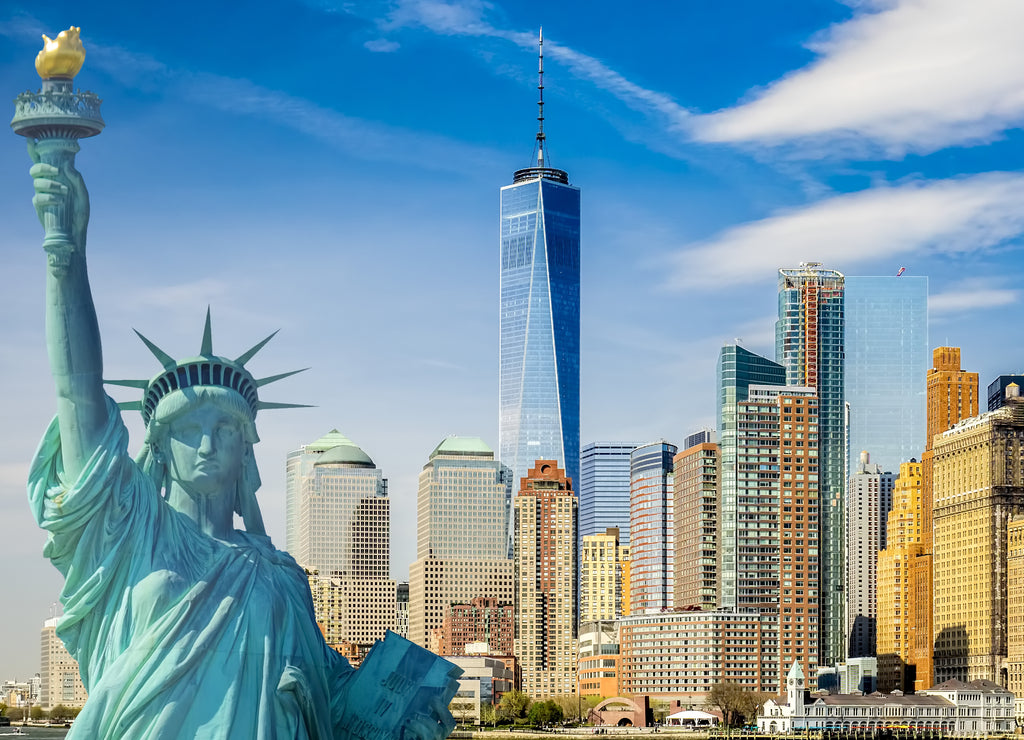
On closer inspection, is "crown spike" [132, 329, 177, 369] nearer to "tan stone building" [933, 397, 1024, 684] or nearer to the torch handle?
the torch handle

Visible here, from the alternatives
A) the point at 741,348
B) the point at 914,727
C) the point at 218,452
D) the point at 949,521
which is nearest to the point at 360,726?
the point at 218,452

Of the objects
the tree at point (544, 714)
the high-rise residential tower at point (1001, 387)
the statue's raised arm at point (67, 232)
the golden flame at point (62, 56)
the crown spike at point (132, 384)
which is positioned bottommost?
the tree at point (544, 714)

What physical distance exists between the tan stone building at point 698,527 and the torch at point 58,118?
155019 mm

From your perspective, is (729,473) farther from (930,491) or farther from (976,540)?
(976,540)

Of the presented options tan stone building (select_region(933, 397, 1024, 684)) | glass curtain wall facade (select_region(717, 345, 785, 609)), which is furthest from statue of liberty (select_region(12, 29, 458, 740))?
glass curtain wall facade (select_region(717, 345, 785, 609))

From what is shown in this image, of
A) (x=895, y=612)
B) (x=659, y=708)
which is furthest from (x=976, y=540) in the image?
(x=659, y=708)

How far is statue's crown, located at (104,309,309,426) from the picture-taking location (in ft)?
102

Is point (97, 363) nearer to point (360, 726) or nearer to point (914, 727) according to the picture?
point (360, 726)

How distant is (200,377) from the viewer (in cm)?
3119

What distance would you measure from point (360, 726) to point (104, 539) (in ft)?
21.2

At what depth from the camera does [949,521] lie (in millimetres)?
173500

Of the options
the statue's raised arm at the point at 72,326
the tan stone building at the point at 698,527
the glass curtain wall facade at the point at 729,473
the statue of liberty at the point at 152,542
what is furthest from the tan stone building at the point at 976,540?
the statue's raised arm at the point at 72,326

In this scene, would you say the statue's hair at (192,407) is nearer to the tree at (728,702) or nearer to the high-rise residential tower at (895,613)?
the tree at (728,702)

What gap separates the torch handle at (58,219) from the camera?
29453 mm
